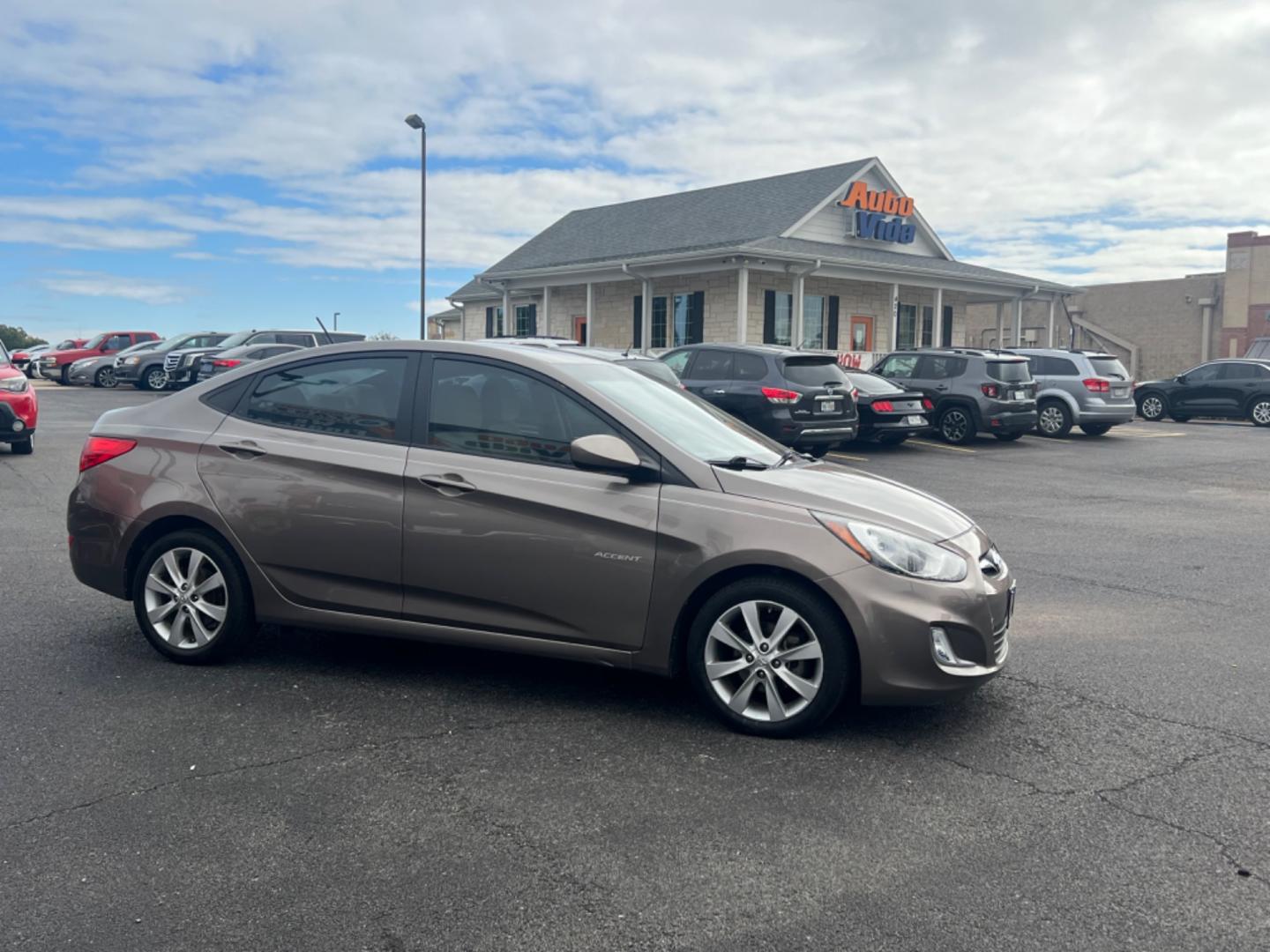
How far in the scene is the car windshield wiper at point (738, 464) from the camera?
4.86m

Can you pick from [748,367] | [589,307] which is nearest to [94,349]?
[589,307]

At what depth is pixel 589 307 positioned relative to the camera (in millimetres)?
30562

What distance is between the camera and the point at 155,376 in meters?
32.5

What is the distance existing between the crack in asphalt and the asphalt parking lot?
2cm

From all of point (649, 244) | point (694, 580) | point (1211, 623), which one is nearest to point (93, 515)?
point (694, 580)

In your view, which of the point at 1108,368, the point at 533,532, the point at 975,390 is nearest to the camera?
the point at 533,532

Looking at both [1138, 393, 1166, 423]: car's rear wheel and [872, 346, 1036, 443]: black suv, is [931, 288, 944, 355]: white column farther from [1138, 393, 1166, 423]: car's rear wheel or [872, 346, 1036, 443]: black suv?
[872, 346, 1036, 443]: black suv

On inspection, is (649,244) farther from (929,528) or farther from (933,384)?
(929,528)

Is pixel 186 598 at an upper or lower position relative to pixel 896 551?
lower

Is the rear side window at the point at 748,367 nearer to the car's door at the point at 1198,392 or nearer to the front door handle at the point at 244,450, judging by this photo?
the front door handle at the point at 244,450

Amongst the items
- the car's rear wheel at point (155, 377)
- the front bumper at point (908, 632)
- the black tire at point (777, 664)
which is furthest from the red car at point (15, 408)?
the car's rear wheel at point (155, 377)

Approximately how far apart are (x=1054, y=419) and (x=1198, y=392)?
269 inches

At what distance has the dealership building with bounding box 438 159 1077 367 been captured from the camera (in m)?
28.0

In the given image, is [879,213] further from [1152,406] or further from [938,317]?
[1152,406]
